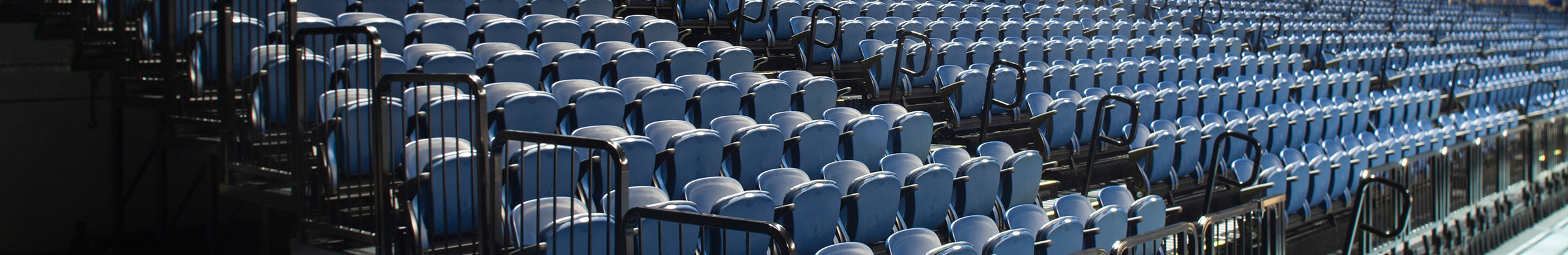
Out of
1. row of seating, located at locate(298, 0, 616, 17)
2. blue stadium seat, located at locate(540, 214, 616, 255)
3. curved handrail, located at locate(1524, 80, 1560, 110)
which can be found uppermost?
row of seating, located at locate(298, 0, 616, 17)

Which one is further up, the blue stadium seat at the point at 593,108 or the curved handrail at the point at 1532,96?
the blue stadium seat at the point at 593,108

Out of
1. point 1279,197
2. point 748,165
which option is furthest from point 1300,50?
point 748,165

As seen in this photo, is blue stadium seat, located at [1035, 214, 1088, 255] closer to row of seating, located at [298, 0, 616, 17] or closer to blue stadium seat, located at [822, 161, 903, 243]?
blue stadium seat, located at [822, 161, 903, 243]

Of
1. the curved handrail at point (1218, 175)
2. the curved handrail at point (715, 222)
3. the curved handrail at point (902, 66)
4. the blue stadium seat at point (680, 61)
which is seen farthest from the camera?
the curved handrail at point (902, 66)

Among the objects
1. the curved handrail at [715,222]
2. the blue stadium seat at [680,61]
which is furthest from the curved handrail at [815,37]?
the curved handrail at [715,222]

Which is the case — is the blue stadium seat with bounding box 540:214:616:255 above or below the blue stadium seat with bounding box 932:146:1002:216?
above

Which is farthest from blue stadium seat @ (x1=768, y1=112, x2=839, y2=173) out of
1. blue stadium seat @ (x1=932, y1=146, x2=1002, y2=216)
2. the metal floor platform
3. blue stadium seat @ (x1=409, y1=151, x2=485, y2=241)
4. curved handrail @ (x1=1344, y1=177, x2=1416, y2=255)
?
the metal floor platform

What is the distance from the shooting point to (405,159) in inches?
80.1

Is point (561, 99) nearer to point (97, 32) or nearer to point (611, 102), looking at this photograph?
point (611, 102)

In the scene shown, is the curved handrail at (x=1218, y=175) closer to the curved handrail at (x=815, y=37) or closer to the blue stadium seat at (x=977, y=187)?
the blue stadium seat at (x=977, y=187)

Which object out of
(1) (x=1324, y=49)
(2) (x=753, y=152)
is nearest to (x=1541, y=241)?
(1) (x=1324, y=49)

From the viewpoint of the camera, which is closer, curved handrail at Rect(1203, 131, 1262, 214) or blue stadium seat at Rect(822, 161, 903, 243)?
blue stadium seat at Rect(822, 161, 903, 243)

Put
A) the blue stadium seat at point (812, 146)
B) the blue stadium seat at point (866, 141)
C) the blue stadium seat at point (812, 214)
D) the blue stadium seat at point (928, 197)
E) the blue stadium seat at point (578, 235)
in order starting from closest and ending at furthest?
the blue stadium seat at point (578, 235) < the blue stadium seat at point (812, 214) < the blue stadium seat at point (928, 197) < the blue stadium seat at point (812, 146) < the blue stadium seat at point (866, 141)

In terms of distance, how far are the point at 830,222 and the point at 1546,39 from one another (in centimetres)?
1155
